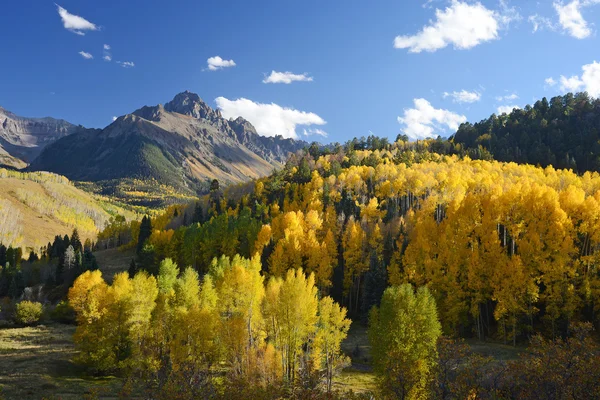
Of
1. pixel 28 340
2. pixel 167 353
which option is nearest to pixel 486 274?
pixel 167 353

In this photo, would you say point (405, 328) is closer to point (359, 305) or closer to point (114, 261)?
point (359, 305)

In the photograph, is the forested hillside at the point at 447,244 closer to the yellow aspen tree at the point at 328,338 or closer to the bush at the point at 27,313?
the yellow aspen tree at the point at 328,338

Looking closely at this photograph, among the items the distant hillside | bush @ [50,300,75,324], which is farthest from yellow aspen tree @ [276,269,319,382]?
the distant hillside

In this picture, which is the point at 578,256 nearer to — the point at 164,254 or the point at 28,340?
the point at 28,340

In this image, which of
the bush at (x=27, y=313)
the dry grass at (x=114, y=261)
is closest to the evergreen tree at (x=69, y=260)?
the dry grass at (x=114, y=261)

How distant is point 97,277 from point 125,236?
12684 centimetres

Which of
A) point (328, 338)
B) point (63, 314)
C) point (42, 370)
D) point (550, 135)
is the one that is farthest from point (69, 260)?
point (550, 135)

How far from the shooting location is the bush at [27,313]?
68.2 meters

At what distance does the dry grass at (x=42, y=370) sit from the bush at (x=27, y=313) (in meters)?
4.73

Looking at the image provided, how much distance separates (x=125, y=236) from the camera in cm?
17838

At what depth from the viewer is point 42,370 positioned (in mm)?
42531

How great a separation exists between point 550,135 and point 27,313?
20057cm

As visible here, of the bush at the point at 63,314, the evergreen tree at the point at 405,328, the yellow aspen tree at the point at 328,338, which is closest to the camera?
the evergreen tree at the point at 405,328

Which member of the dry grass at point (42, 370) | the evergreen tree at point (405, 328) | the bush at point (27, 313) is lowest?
the dry grass at point (42, 370)
